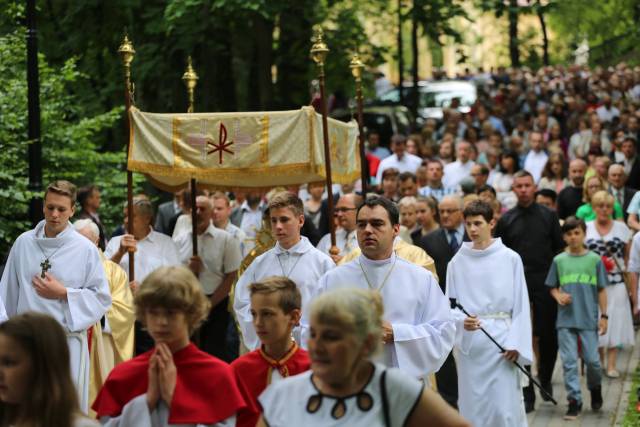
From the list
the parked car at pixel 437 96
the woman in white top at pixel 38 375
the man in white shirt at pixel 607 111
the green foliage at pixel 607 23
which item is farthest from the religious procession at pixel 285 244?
the parked car at pixel 437 96

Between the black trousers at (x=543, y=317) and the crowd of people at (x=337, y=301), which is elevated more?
the crowd of people at (x=337, y=301)

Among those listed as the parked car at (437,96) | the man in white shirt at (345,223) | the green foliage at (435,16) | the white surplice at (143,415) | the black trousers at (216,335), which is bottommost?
the black trousers at (216,335)

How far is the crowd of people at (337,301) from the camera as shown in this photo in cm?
558

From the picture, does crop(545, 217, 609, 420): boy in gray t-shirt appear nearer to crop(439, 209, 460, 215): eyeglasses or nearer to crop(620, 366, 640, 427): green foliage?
crop(620, 366, 640, 427): green foliage

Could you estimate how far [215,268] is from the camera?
14.8 metres

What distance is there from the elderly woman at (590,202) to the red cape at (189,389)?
35.8 feet

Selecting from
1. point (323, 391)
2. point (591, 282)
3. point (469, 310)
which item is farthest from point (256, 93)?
point (323, 391)

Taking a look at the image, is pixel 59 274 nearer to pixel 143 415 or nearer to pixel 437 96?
pixel 143 415

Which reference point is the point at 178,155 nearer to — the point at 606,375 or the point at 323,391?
the point at 606,375

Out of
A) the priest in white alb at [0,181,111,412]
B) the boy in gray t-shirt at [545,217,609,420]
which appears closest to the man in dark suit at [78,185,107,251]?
the priest in white alb at [0,181,111,412]

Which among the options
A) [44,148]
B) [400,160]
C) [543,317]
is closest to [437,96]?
[400,160]

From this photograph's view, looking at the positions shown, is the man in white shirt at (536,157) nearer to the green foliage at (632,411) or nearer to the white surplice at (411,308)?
the green foliage at (632,411)

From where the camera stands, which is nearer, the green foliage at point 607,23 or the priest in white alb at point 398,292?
the priest in white alb at point 398,292

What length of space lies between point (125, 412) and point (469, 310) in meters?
5.34
